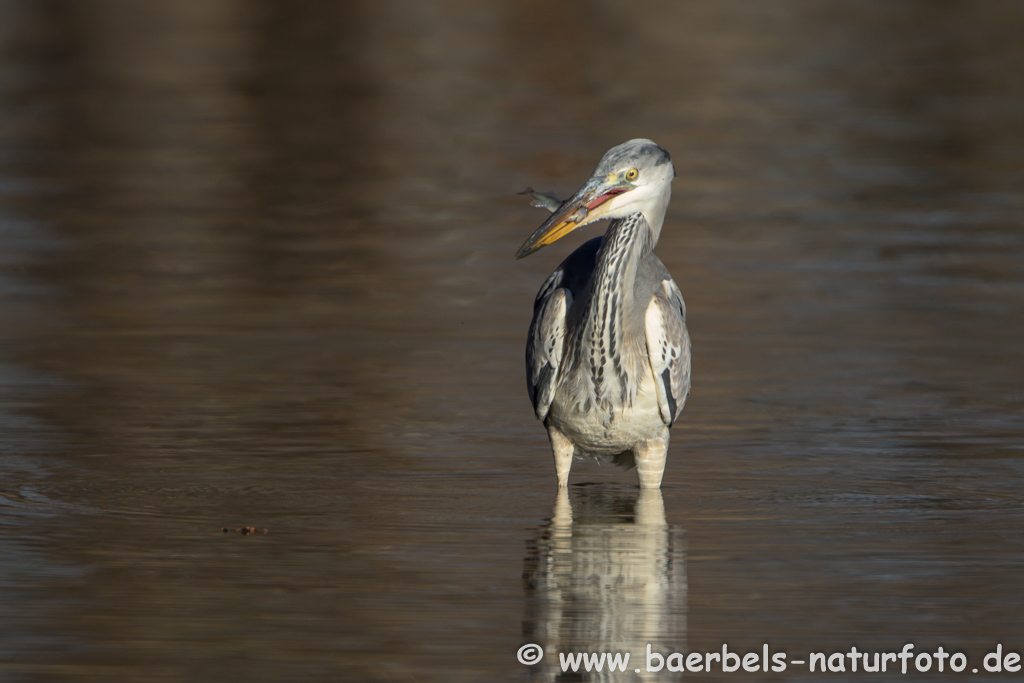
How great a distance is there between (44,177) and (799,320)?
9844 mm

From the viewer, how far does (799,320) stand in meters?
12.7

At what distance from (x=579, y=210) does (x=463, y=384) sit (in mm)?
2666

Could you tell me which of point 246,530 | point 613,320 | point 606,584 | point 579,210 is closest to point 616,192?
point 579,210

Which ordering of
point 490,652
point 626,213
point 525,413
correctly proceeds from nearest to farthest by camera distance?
point 490,652
point 626,213
point 525,413

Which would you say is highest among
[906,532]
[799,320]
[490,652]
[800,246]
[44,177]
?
[44,177]

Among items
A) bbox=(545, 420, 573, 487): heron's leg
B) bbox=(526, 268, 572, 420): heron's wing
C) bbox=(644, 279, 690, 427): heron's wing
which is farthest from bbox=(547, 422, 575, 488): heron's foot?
bbox=(644, 279, 690, 427): heron's wing

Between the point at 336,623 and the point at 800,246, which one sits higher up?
the point at 800,246

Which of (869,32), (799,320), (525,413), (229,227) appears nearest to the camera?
(525,413)

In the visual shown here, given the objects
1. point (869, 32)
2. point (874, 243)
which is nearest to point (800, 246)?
point (874, 243)

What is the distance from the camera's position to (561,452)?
8828 millimetres

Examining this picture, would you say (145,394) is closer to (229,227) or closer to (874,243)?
(229,227)

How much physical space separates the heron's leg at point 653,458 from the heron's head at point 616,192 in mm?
1090

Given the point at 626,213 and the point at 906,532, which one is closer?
the point at 906,532

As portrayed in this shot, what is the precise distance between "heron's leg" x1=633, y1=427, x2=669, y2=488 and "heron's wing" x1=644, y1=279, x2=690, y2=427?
105 mm
